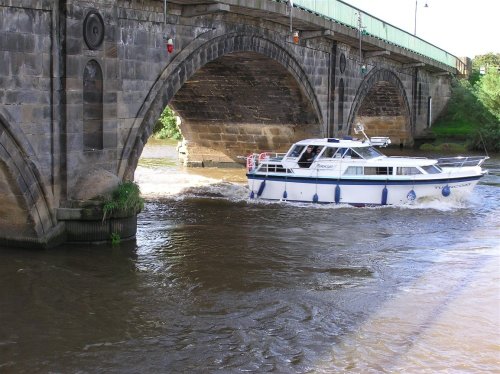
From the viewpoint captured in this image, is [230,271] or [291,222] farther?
[291,222]

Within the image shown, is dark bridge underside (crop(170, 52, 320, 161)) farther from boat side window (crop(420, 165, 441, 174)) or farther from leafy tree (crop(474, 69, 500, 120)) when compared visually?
leafy tree (crop(474, 69, 500, 120))

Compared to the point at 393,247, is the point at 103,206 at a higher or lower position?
higher

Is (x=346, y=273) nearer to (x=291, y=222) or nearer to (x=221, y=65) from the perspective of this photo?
(x=291, y=222)

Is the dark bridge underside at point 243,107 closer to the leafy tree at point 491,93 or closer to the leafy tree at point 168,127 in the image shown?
the leafy tree at point 168,127

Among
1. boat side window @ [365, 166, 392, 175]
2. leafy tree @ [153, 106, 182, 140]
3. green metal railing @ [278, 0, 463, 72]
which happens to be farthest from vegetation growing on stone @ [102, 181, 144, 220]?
leafy tree @ [153, 106, 182, 140]

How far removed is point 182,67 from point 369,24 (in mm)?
15843

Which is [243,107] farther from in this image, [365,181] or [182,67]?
[182,67]

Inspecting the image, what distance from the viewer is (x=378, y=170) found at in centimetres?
2341

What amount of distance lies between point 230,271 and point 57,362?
17.6 feet

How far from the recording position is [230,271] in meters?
14.9

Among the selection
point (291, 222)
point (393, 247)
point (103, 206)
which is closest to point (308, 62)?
point (291, 222)

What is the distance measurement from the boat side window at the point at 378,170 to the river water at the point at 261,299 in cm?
283

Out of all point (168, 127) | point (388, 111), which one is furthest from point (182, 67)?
point (388, 111)

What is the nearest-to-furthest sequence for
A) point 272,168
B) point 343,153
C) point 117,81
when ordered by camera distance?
1. point 117,81
2. point 343,153
3. point 272,168
